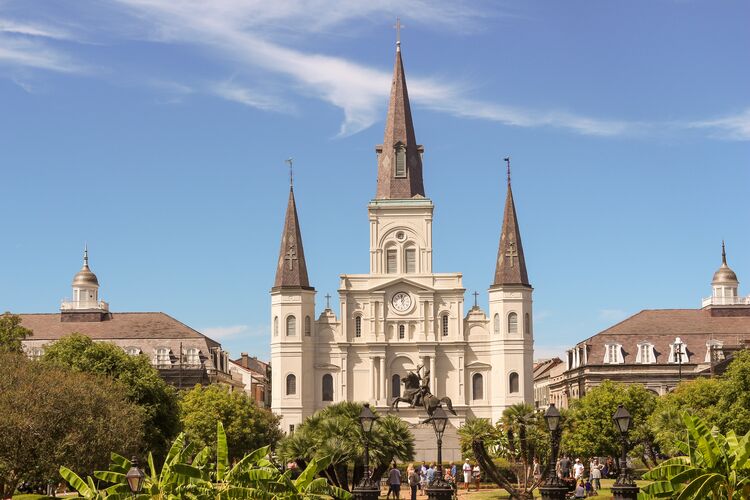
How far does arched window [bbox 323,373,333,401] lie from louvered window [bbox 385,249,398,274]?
1137 centimetres

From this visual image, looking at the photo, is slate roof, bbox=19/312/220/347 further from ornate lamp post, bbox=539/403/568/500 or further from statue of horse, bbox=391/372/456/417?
ornate lamp post, bbox=539/403/568/500

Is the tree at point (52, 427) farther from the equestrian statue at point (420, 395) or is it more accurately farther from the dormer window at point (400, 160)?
the dormer window at point (400, 160)

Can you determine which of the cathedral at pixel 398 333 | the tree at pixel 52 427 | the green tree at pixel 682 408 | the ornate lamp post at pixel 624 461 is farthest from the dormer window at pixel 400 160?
→ the ornate lamp post at pixel 624 461

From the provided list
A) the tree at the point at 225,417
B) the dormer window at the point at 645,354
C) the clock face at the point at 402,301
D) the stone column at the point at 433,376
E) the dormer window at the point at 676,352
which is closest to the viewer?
the tree at the point at 225,417

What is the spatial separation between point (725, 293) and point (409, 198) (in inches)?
1321

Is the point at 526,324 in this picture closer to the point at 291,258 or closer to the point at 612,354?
the point at 612,354

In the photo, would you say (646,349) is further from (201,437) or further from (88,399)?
(88,399)

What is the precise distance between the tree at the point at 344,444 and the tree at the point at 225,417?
35445 mm

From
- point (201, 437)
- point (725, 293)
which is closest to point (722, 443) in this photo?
point (201, 437)

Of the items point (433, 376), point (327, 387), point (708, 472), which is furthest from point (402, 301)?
point (708, 472)

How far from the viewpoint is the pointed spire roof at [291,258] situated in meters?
126

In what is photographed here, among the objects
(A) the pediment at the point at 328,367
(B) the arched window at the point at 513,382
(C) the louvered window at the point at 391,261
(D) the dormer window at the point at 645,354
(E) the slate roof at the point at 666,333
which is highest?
(C) the louvered window at the point at 391,261

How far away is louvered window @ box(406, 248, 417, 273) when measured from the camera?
12812cm

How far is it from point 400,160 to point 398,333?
1774cm
